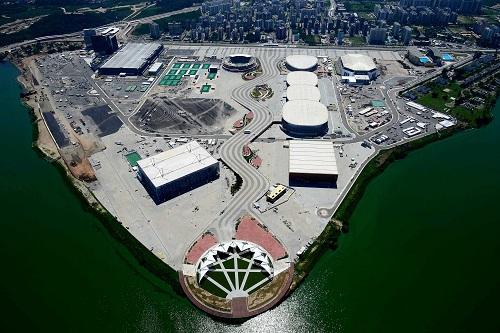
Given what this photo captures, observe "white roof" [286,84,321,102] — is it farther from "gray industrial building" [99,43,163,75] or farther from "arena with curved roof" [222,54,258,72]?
"gray industrial building" [99,43,163,75]

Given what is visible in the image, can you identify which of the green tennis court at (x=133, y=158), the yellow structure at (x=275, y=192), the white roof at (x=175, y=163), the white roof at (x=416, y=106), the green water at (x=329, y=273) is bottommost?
the green water at (x=329, y=273)

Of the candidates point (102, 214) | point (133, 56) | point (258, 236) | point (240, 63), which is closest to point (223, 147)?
point (258, 236)

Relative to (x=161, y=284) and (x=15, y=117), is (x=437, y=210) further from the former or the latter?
(x=15, y=117)

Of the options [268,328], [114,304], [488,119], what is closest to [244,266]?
[268,328]

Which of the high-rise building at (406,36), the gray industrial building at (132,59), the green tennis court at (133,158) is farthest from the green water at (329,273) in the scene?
the high-rise building at (406,36)

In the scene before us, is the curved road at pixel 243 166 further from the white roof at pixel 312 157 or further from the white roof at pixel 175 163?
the white roof at pixel 312 157

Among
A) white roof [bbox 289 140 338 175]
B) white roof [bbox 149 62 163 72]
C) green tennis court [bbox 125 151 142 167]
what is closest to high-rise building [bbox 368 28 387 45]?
white roof [bbox 149 62 163 72]
